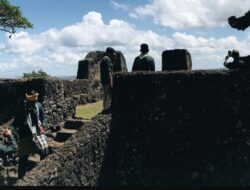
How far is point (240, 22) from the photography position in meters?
10.5

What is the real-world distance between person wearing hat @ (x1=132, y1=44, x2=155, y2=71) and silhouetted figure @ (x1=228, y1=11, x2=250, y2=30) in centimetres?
276

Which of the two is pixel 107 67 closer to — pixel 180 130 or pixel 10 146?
pixel 10 146

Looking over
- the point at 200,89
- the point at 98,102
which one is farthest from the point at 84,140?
the point at 98,102

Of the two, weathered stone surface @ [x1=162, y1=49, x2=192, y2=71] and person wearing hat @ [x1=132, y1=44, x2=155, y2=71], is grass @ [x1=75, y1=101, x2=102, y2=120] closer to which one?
weathered stone surface @ [x1=162, y1=49, x2=192, y2=71]

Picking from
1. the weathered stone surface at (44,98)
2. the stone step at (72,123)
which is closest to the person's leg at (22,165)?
the stone step at (72,123)

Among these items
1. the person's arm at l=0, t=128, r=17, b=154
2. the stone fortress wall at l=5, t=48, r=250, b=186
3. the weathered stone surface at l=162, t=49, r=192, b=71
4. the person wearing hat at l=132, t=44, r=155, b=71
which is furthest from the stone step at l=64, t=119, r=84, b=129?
the stone fortress wall at l=5, t=48, r=250, b=186

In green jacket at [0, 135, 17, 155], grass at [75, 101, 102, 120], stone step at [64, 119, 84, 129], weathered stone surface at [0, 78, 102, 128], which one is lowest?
green jacket at [0, 135, 17, 155]

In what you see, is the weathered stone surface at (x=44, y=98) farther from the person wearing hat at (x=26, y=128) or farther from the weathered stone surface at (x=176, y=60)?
the person wearing hat at (x=26, y=128)

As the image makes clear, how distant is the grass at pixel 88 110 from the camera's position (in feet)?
53.8

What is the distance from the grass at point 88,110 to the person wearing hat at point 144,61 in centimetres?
365

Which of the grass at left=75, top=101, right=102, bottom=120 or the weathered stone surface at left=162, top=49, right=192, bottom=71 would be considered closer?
the weathered stone surface at left=162, top=49, right=192, bottom=71

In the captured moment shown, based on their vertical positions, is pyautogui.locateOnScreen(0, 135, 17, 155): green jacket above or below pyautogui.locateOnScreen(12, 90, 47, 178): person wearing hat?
below

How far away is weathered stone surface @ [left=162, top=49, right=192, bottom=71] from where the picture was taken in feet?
49.4

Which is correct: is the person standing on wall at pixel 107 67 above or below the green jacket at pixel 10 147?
above
